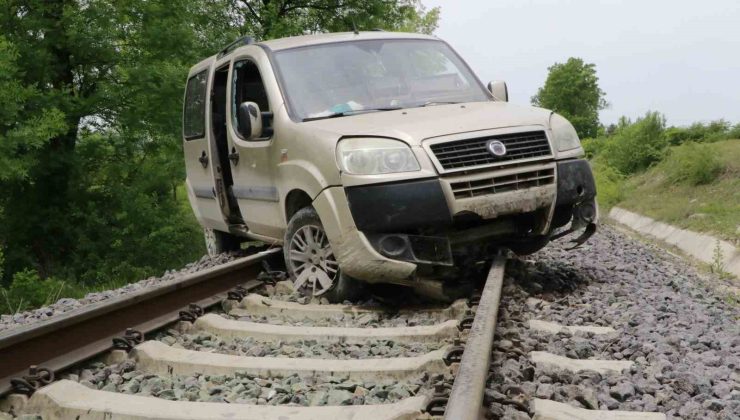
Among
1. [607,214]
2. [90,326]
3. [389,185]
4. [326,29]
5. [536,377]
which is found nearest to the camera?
[536,377]

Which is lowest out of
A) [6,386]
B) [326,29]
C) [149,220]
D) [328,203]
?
[149,220]

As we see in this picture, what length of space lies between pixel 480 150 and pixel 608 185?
49.1ft

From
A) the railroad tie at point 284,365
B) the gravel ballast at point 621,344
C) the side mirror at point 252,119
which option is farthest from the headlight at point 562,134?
the railroad tie at point 284,365

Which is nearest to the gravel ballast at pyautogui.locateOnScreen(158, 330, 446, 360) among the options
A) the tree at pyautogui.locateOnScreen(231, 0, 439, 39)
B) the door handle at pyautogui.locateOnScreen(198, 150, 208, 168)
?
the door handle at pyautogui.locateOnScreen(198, 150, 208, 168)

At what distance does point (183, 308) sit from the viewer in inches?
189

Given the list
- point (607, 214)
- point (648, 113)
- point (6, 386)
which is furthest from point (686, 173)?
point (6, 386)

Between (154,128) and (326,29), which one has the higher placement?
(326,29)

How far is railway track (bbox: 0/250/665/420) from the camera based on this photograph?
2725 millimetres

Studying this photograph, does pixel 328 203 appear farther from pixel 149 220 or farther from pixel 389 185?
pixel 149 220

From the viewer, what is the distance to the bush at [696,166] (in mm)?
14805

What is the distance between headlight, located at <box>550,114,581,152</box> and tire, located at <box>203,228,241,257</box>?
4.48m

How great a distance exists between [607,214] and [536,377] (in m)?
14.9

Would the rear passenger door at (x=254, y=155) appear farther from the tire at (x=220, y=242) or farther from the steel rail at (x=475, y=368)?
the steel rail at (x=475, y=368)

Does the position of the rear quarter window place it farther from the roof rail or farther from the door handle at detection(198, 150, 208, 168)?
the roof rail
